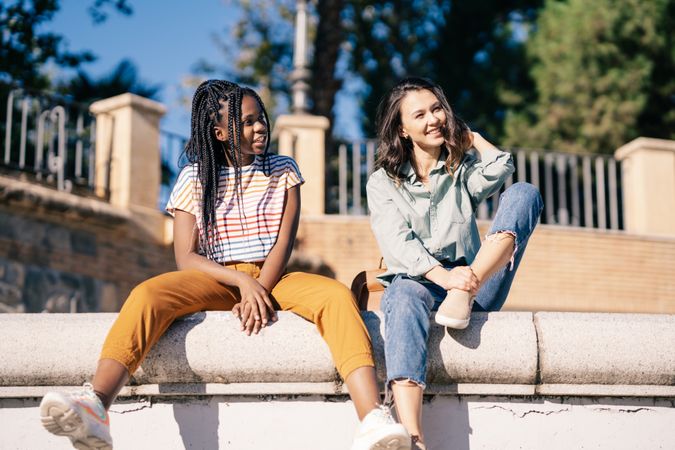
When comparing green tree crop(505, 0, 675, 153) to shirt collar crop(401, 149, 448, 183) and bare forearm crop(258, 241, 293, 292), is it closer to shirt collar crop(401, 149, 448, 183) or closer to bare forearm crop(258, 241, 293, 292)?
shirt collar crop(401, 149, 448, 183)

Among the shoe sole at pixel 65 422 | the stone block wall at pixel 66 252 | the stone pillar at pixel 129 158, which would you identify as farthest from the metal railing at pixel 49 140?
the shoe sole at pixel 65 422

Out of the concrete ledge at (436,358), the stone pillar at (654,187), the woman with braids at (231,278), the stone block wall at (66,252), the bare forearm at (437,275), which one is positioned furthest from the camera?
the stone pillar at (654,187)

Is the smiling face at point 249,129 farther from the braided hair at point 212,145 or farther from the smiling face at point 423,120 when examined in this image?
the smiling face at point 423,120

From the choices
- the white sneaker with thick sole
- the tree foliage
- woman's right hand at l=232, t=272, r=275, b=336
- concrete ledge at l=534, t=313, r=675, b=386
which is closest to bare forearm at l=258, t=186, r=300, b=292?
woman's right hand at l=232, t=272, r=275, b=336

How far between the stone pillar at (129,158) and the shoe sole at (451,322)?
21.0ft

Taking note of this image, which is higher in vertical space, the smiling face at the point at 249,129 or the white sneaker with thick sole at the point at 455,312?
the smiling face at the point at 249,129

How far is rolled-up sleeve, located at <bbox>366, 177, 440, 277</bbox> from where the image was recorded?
3439mm

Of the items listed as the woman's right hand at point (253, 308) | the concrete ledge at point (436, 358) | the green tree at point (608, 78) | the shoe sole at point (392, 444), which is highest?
the green tree at point (608, 78)

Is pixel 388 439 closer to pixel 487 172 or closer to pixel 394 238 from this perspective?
pixel 394 238

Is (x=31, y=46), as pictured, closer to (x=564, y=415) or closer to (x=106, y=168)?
(x=106, y=168)

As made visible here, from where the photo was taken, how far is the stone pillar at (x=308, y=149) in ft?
33.4

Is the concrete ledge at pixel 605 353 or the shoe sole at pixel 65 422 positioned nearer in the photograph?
the shoe sole at pixel 65 422

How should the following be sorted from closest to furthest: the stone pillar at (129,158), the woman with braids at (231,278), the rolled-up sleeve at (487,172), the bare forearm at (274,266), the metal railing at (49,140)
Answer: the woman with braids at (231,278) → the bare forearm at (274,266) → the rolled-up sleeve at (487,172) → the metal railing at (49,140) → the stone pillar at (129,158)

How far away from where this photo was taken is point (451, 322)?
3098 millimetres
